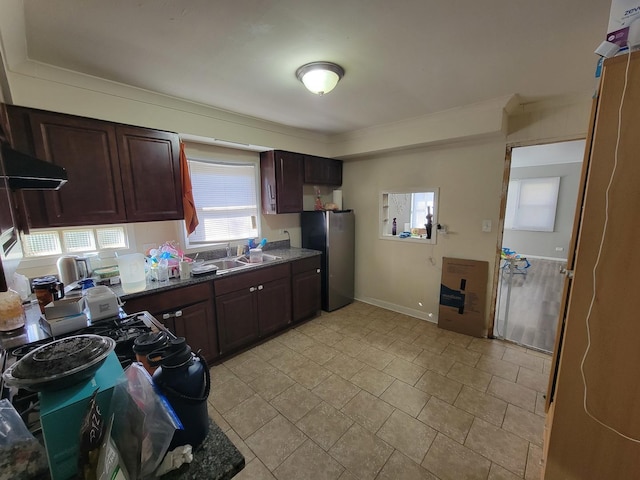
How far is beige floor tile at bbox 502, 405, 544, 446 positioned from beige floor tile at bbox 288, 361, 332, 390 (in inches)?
54.3

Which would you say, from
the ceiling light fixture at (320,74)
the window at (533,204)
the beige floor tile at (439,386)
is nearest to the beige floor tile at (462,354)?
the beige floor tile at (439,386)

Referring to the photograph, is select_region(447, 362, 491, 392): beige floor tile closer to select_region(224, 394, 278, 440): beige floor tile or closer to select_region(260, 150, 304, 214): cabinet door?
select_region(224, 394, 278, 440): beige floor tile

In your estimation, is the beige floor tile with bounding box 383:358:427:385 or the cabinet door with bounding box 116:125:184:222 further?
the beige floor tile with bounding box 383:358:427:385

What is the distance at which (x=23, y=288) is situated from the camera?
1.77 metres

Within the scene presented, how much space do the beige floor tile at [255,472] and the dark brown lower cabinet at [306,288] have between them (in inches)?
67.1

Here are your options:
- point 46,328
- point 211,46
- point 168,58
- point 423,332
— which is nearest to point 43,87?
point 168,58

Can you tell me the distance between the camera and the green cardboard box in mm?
625

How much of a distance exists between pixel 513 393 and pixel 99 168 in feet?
12.3

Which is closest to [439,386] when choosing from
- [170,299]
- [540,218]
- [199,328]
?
[199,328]

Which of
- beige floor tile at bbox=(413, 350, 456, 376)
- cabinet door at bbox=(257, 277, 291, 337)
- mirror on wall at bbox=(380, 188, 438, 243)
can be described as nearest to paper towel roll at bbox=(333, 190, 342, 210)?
mirror on wall at bbox=(380, 188, 438, 243)

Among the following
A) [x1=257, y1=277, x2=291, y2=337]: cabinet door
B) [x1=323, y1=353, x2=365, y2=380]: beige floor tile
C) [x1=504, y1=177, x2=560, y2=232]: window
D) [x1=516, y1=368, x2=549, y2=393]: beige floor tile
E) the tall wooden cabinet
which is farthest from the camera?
[x1=504, y1=177, x2=560, y2=232]: window

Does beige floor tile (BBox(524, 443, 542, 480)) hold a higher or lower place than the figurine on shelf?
lower

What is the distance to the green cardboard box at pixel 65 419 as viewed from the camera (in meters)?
0.62

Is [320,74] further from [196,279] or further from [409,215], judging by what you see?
[409,215]
